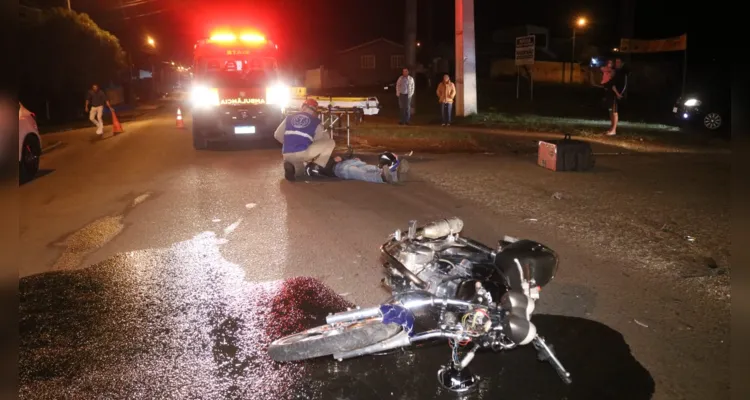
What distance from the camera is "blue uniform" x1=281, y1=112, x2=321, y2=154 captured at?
1088 cm

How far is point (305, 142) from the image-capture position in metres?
10.9

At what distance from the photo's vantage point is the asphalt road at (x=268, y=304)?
4141 mm

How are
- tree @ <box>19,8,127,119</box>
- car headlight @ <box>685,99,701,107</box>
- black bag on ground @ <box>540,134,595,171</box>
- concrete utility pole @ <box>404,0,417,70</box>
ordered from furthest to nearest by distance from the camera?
tree @ <box>19,8,127,119</box>
concrete utility pole @ <box>404,0,417,70</box>
car headlight @ <box>685,99,701,107</box>
black bag on ground @ <box>540,134,595,171</box>

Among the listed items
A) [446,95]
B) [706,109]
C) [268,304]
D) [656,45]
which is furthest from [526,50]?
[268,304]

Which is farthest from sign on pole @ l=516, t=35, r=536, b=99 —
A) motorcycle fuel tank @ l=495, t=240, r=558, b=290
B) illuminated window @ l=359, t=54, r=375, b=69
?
illuminated window @ l=359, t=54, r=375, b=69

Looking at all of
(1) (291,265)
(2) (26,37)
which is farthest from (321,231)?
(2) (26,37)

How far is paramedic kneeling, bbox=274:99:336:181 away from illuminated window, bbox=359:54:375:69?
51.0 meters

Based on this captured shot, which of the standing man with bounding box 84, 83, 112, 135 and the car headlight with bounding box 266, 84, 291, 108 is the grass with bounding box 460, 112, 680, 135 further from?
the standing man with bounding box 84, 83, 112, 135

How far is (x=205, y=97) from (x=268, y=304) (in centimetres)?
1111

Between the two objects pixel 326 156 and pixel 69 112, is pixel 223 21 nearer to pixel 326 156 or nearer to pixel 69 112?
pixel 326 156

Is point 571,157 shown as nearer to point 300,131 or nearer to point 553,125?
point 300,131

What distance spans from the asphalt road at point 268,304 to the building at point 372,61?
5199 centimetres

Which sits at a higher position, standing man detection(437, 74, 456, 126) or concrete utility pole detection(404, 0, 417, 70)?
concrete utility pole detection(404, 0, 417, 70)

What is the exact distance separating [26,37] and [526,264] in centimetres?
3124
